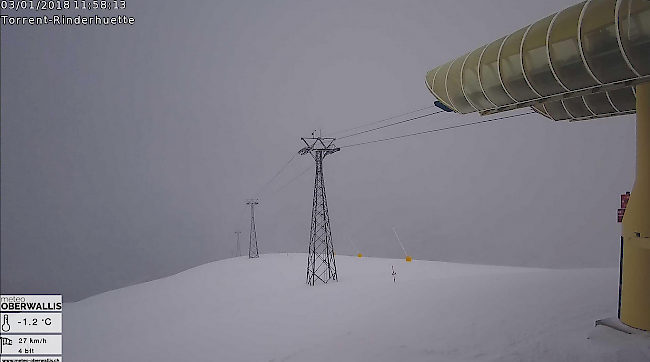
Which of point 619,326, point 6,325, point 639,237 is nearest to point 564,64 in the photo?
point 639,237

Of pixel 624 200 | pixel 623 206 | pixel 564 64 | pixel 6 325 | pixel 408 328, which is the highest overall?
pixel 564 64

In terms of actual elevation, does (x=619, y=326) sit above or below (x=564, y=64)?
below

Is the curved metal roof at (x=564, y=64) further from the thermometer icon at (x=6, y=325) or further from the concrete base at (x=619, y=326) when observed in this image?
the thermometer icon at (x=6, y=325)

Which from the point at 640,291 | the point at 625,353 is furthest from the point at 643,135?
the point at 625,353

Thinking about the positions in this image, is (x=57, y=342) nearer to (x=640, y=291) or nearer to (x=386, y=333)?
(x=386, y=333)

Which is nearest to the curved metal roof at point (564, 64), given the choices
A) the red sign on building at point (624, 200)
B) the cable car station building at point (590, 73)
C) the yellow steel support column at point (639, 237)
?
the cable car station building at point (590, 73)

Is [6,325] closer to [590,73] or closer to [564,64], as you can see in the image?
[564,64]

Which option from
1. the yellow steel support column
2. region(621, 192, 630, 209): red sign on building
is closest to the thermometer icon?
the yellow steel support column
